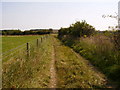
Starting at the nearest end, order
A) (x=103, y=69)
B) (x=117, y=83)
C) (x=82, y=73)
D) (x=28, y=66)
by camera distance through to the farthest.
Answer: (x=117, y=83), (x=28, y=66), (x=82, y=73), (x=103, y=69)

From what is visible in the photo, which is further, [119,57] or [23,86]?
[119,57]

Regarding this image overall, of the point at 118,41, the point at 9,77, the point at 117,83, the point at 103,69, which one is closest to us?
the point at 9,77

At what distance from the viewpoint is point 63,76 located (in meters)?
5.94

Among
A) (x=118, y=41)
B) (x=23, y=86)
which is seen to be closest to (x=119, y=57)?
(x=118, y=41)

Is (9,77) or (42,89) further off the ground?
(9,77)

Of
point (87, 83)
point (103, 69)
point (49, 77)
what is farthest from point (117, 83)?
point (49, 77)

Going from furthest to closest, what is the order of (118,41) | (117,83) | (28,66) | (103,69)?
(118,41), (103,69), (28,66), (117,83)

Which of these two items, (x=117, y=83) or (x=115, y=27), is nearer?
(x=117, y=83)

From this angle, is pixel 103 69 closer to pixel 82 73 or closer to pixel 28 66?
pixel 82 73

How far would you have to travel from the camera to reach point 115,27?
7355mm

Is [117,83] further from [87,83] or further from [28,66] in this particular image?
[28,66]

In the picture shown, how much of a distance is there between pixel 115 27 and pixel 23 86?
5.63 metres

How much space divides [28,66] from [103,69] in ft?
11.8

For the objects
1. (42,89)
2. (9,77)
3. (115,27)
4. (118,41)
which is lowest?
(42,89)
